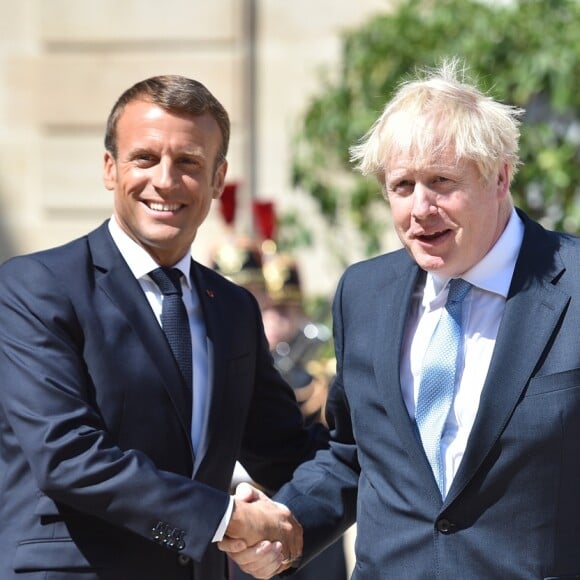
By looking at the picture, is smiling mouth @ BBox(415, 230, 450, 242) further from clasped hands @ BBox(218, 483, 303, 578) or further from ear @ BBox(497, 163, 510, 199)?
clasped hands @ BBox(218, 483, 303, 578)

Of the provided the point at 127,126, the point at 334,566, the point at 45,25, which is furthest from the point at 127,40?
the point at 127,126

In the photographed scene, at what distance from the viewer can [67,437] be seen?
143 inches

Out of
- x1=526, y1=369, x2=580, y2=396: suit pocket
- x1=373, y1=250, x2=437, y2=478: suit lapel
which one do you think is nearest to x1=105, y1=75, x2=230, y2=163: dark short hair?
x1=373, y1=250, x2=437, y2=478: suit lapel

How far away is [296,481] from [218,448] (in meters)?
0.44

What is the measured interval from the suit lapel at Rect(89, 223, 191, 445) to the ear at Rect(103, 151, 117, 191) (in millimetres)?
210

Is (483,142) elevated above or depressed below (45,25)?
above

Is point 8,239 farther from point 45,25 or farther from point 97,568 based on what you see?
point 97,568

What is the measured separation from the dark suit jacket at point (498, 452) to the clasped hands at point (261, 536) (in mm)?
315

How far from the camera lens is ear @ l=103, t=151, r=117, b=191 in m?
3.97

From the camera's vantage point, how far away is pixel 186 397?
12.5 ft

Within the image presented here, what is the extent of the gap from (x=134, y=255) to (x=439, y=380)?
0.88 m

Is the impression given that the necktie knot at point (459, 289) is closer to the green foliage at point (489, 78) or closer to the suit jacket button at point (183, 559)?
the suit jacket button at point (183, 559)

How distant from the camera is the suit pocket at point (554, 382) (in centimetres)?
343

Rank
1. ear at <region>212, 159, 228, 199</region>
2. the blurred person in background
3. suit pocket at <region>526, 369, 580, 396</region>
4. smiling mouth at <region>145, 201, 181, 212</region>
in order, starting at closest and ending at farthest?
suit pocket at <region>526, 369, 580, 396</region> < smiling mouth at <region>145, 201, 181, 212</region> < ear at <region>212, 159, 228, 199</region> < the blurred person in background
